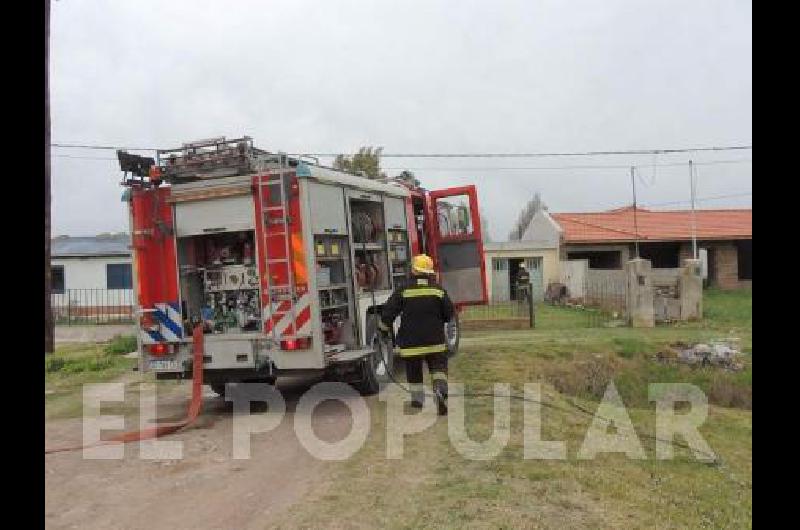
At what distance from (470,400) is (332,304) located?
202 centimetres

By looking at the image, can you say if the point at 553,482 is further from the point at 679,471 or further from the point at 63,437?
the point at 63,437

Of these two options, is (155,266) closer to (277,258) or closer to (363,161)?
(277,258)

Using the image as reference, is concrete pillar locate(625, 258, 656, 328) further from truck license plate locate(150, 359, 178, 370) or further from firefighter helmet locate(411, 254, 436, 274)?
truck license plate locate(150, 359, 178, 370)

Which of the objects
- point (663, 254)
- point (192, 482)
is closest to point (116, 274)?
point (663, 254)

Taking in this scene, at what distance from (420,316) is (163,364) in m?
3.15

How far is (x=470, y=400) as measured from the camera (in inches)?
355

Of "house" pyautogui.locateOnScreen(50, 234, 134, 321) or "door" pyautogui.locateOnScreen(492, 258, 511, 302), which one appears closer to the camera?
"house" pyautogui.locateOnScreen(50, 234, 134, 321)

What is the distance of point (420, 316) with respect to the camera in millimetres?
8375

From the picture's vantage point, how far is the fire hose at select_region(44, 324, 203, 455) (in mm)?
7504

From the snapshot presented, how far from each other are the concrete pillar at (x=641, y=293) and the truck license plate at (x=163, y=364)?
12960 mm

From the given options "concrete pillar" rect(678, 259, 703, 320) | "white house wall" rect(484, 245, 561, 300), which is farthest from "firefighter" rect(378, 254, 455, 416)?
"white house wall" rect(484, 245, 561, 300)

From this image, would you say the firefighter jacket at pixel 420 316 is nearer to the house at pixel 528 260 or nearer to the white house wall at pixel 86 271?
the house at pixel 528 260

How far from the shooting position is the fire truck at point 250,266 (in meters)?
8.41
